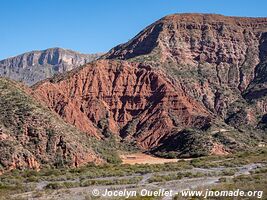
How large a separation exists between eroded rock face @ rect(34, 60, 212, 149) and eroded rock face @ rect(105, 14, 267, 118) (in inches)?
397

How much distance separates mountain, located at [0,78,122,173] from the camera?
6781cm

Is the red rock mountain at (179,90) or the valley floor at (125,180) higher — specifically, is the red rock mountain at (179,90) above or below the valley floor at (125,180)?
above

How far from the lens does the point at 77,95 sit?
114688mm

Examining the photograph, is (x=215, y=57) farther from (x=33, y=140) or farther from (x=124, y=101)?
(x=33, y=140)

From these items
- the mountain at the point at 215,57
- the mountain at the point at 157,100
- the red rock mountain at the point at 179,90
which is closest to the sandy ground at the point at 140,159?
the mountain at the point at 157,100

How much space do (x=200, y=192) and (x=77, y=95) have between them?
254ft

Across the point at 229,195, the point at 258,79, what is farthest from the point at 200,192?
the point at 258,79

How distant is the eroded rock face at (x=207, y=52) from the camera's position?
131 m

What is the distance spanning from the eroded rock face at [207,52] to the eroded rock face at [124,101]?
33.1ft

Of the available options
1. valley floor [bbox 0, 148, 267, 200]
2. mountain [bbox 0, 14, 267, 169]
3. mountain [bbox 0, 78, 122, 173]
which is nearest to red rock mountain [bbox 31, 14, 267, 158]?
mountain [bbox 0, 14, 267, 169]

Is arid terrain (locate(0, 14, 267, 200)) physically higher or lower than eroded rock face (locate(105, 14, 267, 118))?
lower

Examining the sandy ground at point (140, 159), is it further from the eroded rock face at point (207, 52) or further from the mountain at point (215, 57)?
the eroded rock face at point (207, 52)

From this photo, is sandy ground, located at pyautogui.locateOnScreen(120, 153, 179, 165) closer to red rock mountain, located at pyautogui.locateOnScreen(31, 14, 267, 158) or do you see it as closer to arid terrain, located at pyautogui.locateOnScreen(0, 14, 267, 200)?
arid terrain, located at pyautogui.locateOnScreen(0, 14, 267, 200)

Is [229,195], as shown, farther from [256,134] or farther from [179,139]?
[256,134]
